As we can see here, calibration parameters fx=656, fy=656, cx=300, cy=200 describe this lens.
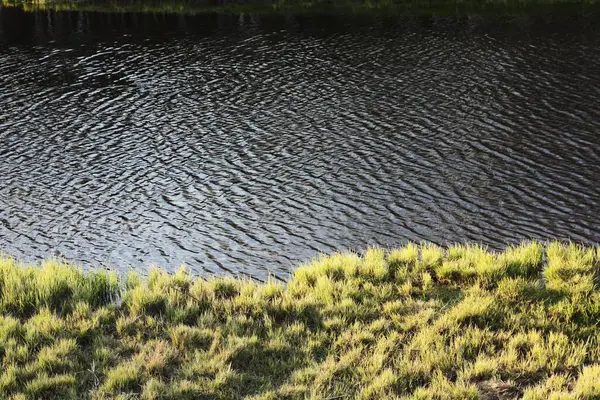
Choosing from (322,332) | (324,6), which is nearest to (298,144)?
(322,332)

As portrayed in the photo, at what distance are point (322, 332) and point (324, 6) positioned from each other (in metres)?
52.5

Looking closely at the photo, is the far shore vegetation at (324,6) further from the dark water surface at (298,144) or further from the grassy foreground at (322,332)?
the grassy foreground at (322,332)

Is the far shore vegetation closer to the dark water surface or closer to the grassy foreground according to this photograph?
the dark water surface

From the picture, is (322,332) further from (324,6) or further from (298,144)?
(324,6)

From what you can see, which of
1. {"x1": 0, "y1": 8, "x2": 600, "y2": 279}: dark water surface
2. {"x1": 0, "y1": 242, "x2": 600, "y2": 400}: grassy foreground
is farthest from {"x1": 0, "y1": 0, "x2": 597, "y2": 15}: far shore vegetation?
{"x1": 0, "y1": 242, "x2": 600, "y2": 400}: grassy foreground

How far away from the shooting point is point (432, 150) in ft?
80.1

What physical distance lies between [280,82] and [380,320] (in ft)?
91.2

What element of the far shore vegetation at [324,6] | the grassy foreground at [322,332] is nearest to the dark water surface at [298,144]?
the far shore vegetation at [324,6]

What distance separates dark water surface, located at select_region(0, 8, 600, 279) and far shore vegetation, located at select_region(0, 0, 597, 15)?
502 centimetres

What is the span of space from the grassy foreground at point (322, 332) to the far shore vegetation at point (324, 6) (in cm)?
4430

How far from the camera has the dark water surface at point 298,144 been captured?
18.5m

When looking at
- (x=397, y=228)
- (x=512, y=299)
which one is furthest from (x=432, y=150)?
(x=512, y=299)

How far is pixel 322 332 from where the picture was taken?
9.30 m

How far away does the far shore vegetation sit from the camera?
51344 millimetres
